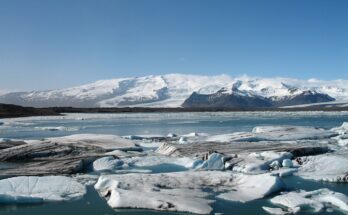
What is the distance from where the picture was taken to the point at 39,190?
825 centimetres

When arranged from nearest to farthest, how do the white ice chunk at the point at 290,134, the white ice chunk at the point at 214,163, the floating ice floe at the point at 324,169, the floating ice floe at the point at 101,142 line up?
1. the floating ice floe at the point at 324,169
2. the white ice chunk at the point at 214,163
3. the floating ice floe at the point at 101,142
4. the white ice chunk at the point at 290,134

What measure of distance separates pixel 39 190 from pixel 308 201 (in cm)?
463

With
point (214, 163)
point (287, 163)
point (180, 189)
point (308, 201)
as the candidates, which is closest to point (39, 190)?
point (180, 189)

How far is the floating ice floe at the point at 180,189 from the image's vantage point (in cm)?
729

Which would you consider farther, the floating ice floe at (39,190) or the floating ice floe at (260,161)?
the floating ice floe at (260,161)

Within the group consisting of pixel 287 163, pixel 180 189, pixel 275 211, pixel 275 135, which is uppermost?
pixel 275 135

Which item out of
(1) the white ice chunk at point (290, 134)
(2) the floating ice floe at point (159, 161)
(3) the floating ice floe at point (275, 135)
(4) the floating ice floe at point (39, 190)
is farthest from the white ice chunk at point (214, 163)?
(1) the white ice chunk at point (290, 134)

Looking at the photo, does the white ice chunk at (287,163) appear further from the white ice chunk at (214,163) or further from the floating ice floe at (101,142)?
the floating ice floe at (101,142)

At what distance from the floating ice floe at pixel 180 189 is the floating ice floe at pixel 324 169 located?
1680 millimetres

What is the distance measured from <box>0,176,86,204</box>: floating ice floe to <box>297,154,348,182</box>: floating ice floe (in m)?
4.81

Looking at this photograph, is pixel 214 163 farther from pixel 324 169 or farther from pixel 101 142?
pixel 101 142

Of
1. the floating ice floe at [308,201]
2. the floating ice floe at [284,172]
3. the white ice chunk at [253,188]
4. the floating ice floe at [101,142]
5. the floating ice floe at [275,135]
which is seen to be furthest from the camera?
the floating ice floe at [275,135]

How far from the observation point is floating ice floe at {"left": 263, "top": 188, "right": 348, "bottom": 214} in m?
7.09

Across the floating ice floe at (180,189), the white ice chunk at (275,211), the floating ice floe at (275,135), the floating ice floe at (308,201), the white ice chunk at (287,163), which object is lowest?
the white ice chunk at (275,211)
